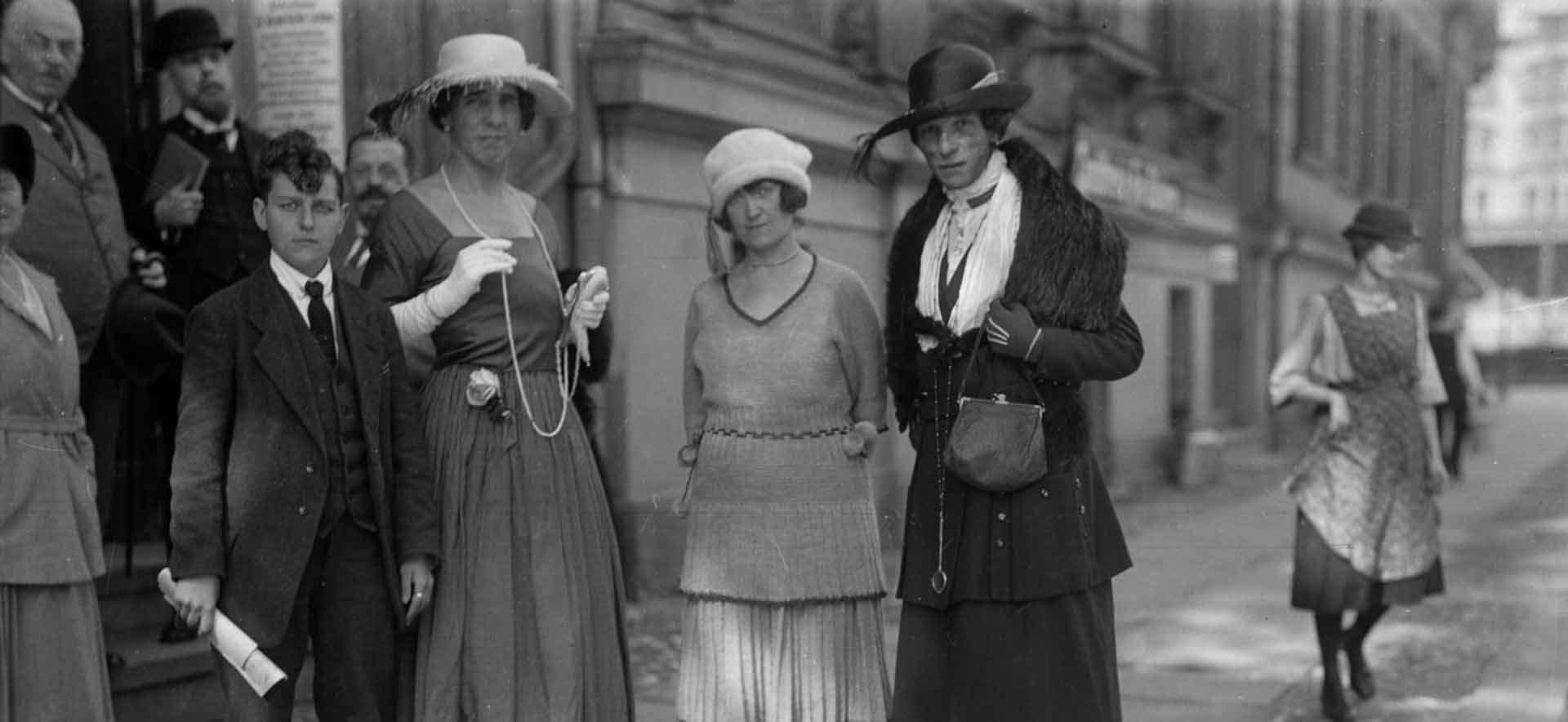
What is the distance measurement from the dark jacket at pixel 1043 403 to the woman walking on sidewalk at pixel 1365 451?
82.3 inches

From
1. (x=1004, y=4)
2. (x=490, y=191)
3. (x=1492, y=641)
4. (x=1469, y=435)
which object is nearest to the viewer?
(x=490, y=191)

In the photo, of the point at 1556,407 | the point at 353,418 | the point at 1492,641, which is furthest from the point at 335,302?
the point at 1556,407

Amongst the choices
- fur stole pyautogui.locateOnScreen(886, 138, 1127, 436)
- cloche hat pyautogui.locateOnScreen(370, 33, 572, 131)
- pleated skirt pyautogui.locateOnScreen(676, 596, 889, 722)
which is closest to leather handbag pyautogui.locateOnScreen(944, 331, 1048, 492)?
fur stole pyautogui.locateOnScreen(886, 138, 1127, 436)

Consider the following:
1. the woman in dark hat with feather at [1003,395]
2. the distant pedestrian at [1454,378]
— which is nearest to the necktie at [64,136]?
the woman in dark hat with feather at [1003,395]

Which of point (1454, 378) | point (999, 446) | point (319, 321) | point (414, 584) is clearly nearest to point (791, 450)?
point (999, 446)

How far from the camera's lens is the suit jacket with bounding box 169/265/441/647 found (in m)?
3.05

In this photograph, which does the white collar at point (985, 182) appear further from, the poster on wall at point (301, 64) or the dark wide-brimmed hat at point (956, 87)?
the poster on wall at point (301, 64)

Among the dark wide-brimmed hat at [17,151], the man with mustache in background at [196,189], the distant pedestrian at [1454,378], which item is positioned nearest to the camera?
the dark wide-brimmed hat at [17,151]

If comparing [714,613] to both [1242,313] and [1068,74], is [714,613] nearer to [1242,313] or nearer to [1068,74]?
[1068,74]

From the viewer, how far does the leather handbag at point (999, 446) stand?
329cm

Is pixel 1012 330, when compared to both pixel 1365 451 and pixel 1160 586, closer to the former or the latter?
pixel 1365 451

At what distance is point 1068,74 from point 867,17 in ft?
11.5

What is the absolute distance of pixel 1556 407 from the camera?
30016mm

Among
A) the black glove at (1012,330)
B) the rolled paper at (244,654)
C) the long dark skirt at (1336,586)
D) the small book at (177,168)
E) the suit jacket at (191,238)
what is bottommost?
the long dark skirt at (1336,586)
